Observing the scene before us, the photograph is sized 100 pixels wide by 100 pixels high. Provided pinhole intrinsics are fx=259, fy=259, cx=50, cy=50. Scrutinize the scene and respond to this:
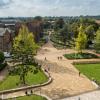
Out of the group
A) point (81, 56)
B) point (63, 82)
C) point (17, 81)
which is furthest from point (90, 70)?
point (17, 81)

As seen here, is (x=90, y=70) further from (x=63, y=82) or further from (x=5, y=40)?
(x=5, y=40)

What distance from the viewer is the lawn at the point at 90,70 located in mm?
46256

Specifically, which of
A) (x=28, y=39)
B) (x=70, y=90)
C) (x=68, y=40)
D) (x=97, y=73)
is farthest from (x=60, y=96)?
(x=68, y=40)

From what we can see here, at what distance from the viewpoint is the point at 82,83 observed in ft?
139

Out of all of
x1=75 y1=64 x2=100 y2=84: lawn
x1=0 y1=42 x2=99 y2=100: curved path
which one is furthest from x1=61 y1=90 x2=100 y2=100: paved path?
x1=75 y1=64 x2=100 y2=84: lawn

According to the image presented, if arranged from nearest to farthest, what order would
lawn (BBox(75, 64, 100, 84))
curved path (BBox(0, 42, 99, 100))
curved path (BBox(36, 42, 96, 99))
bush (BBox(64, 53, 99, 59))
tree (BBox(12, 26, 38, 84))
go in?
curved path (BBox(0, 42, 99, 100)) → curved path (BBox(36, 42, 96, 99)) → tree (BBox(12, 26, 38, 84)) → lawn (BBox(75, 64, 100, 84)) → bush (BBox(64, 53, 99, 59))

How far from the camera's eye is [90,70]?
168 ft

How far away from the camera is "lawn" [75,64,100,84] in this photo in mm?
46256

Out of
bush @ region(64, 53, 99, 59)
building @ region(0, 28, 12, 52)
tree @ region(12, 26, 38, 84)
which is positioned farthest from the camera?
building @ region(0, 28, 12, 52)

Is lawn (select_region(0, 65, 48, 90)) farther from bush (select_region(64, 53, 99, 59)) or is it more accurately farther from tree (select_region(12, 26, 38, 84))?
bush (select_region(64, 53, 99, 59))

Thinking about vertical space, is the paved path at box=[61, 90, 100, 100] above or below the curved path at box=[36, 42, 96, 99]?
above

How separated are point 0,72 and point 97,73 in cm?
1807

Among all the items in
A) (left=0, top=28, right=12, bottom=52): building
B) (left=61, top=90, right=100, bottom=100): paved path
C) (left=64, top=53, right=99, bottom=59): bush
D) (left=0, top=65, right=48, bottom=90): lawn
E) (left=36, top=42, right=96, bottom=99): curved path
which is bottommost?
(left=64, top=53, right=99, bottom=59): bush

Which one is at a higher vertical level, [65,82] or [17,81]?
[17,81]
